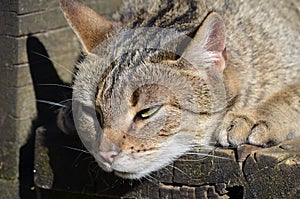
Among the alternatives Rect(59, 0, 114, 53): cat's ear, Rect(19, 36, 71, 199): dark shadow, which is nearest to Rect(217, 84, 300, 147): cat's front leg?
Rect(59, 0, 114, 53): cat's ear

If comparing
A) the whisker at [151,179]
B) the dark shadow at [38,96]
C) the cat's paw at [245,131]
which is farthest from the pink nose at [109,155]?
the dark shadow at [38,96]

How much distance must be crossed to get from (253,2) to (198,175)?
Result: 3.48 ft

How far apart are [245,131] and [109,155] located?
64 centimetres

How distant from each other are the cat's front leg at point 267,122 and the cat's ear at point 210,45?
0.26 meters

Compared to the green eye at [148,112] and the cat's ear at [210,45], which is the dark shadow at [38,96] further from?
the cat's ear at [210,45]

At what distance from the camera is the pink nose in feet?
9.53

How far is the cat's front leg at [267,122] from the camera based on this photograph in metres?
3.10

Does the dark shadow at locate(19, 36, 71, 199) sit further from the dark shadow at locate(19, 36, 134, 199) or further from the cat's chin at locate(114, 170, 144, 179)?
the cat's chin at locate(114, 170, 144, 179)

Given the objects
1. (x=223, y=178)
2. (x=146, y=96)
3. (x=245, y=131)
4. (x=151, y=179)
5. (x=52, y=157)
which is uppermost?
(x=146, y=96)

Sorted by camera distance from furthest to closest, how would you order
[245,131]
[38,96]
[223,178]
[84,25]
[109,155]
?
[38,96] < [84,25] < [245,131] < [223,178] < [109,155]

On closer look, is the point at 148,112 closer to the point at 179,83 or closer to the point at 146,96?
the point at 146,96

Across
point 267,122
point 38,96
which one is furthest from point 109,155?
point 38,96

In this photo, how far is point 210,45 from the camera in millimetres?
3035

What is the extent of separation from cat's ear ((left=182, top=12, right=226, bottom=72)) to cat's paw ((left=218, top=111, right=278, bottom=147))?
243 millimetres
